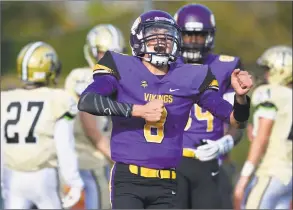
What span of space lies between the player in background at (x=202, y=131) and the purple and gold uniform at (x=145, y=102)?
3.83ft

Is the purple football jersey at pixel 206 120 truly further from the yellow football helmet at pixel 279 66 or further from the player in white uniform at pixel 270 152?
the yellow football helmet at pixel 279 66

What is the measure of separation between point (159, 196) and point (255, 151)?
2.25m

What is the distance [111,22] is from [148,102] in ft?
22.1

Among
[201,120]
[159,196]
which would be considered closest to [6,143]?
[201,120]

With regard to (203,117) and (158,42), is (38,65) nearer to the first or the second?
(203,117)

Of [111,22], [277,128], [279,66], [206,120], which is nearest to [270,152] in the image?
[277,128]

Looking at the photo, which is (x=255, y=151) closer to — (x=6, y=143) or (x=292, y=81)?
(x=292, y=81)

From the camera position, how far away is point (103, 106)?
3.78m

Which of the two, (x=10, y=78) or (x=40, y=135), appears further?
(x=10, y=78)

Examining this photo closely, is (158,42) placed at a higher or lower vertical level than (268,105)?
higher

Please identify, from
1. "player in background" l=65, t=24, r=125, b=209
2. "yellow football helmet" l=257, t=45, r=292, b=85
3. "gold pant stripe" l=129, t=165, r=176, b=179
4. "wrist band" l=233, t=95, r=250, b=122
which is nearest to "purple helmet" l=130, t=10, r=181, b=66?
"wrist band" l=233, t=95, r=250, b=122

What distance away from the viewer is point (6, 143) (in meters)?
5.45

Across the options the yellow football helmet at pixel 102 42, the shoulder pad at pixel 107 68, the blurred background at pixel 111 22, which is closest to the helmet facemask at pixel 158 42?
the shoulder pad at pixel 107 68

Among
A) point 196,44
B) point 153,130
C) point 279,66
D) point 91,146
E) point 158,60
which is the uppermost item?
point 158,60
